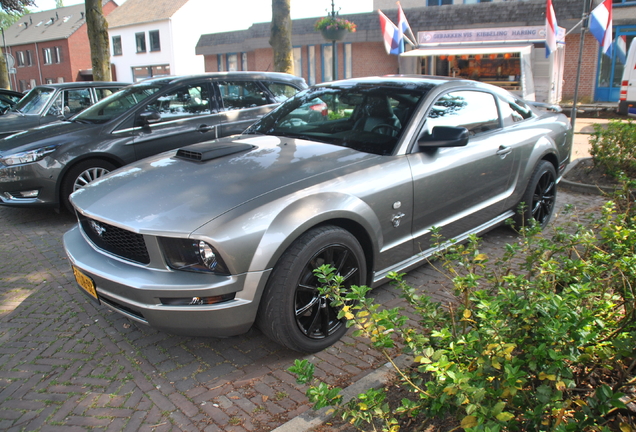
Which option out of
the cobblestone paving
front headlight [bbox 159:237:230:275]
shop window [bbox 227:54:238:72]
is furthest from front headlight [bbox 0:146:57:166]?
shop window [bbox 227:54:238:72]

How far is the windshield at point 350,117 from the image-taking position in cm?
378

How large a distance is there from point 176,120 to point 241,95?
40.8 inches

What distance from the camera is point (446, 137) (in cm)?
359

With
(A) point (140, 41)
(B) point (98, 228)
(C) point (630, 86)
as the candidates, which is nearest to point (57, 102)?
(B) point (98, 228)

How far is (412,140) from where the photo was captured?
370cm

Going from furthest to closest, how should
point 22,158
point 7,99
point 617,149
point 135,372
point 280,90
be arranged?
point 7,99, point 280,90, point 617,149, point 22,158, point 135,372

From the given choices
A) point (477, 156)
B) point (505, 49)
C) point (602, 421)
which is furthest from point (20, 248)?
point (505, 49)

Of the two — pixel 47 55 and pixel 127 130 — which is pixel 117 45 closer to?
pixel 47 55

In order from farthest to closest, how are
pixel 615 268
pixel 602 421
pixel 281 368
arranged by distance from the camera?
1. pixel 281 368
2. pixel 615 268
3. pixel 602 421

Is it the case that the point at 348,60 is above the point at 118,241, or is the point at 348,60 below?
above

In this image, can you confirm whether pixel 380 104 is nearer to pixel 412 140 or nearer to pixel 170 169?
pixel 412 140

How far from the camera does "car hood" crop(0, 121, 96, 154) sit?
19.4ft

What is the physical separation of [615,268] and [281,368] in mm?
1956

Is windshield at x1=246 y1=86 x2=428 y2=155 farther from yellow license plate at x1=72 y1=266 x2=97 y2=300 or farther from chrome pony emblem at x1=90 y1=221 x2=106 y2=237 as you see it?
yellow license plate at x1=72 y1=266 x2=97 y2=300
